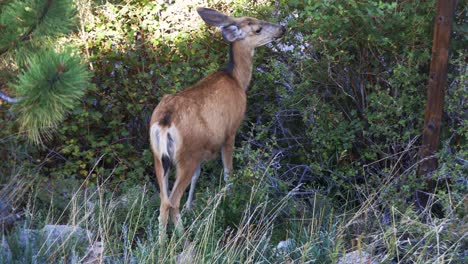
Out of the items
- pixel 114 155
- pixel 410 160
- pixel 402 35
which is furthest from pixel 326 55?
pixel 114 155

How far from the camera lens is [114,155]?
8.90 metres

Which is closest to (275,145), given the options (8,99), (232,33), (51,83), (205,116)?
(232,33)

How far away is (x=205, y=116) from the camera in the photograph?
7391mm

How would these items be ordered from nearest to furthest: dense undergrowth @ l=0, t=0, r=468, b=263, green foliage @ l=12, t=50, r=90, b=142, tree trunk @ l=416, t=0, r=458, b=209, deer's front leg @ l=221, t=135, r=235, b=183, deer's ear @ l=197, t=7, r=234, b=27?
1. green foliage @ l=12, t=50, r=90, b=142
2. dense undergrowth @ l=0, t=0, r=468, b=263
3. tree trunk @ l=416, t=0, r=458, b=209
4. deer's front leg @ l=221, t=135, r=235, b=183
5. deer's ear @ l=197, t=7, r=234, b=27

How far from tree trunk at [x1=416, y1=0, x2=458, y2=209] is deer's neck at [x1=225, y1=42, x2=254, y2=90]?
2090 millimetres

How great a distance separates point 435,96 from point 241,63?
2247 mm

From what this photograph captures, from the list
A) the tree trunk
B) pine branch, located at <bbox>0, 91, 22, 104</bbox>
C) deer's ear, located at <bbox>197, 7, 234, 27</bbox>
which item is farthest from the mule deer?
the tree trunk

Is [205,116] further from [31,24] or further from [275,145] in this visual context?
[31,24]

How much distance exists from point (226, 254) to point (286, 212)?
146 centimetres

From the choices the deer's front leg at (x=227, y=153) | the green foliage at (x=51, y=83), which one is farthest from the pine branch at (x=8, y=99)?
the deer's front leg at (x=227, y=153)

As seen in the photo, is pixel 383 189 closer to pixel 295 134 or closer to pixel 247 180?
pixel 247 180

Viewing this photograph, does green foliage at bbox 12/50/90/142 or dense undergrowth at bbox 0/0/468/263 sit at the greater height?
green foliage at bbox 12/50/90/142

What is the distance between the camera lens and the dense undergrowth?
20.4 ft

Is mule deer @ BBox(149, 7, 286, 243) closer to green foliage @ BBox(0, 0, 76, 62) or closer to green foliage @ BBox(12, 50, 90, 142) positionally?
green foliage @ BBox(12, 50, 90, 142)
